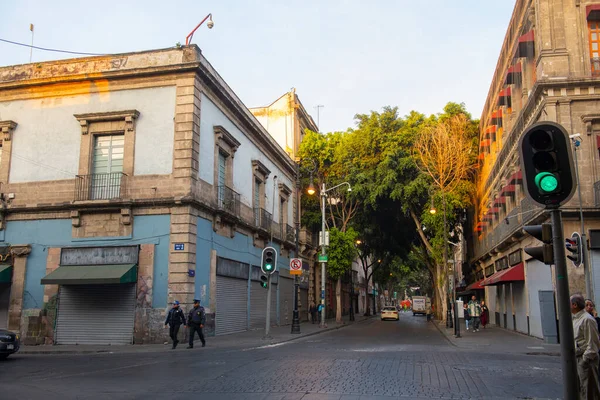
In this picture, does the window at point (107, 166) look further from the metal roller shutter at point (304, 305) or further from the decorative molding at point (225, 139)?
the metal roller shutter at point (304, 305)

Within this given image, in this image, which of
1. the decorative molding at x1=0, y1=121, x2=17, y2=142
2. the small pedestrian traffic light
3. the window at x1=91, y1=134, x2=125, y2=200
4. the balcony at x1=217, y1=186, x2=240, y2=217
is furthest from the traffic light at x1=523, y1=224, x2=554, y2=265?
the decorative molding at x1=0, y1=121, x2=17, y2=142

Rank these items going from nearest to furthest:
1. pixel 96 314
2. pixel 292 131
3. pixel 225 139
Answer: pixel 96 314
pixel 225 139
pixel 292 131

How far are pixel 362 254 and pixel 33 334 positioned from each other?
1156 inches

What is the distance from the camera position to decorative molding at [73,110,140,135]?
21.4m

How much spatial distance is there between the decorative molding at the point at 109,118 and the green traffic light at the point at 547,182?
18755 millimetres

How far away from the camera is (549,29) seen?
21266 millimetres

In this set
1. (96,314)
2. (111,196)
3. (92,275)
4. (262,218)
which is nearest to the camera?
(92,275)

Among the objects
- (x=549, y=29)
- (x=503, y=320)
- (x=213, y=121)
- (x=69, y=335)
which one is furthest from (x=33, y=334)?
(x=503, y=320)

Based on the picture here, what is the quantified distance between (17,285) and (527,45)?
2350 cm

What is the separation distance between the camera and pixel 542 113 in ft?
69.9

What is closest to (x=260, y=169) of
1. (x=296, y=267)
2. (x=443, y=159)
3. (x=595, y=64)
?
(x=296, y=267)

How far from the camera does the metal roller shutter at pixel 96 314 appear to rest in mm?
20234

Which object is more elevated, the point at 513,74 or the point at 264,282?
the point at 513,74

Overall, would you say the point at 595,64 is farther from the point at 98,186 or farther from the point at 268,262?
the point at 98,186
